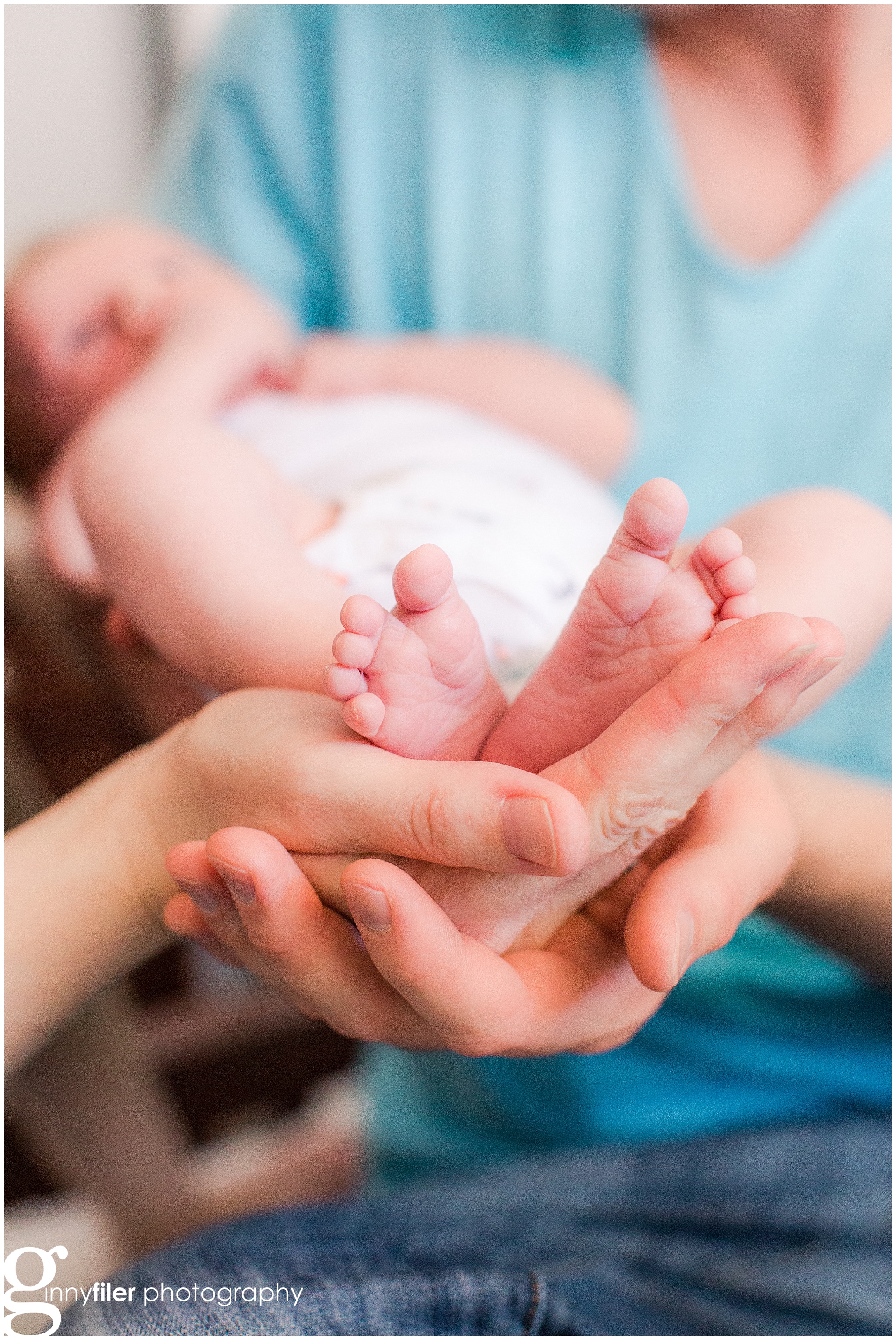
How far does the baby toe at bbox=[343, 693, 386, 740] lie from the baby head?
2.05 feet

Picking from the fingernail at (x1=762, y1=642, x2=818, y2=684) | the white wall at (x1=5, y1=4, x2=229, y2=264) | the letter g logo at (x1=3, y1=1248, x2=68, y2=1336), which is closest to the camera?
the fingernail at (x1=762, y1=642, x2=818, y2=684)

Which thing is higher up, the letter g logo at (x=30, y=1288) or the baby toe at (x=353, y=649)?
the baby toe at (x=353, y=649)

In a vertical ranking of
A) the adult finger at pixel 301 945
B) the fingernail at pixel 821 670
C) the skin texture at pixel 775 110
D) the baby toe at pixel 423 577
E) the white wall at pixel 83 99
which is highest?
the white wall at pixel 83 99

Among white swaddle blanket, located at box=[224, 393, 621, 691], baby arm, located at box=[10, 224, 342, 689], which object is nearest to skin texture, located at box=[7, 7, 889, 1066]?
white swaddle blanket, located at box=[224, 393, 621, 691]

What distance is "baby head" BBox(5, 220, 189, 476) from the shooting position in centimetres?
82

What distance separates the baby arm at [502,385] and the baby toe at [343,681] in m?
0.47

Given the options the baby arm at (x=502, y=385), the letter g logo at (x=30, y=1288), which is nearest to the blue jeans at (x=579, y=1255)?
the letter g logo at (x=30, y=1288)

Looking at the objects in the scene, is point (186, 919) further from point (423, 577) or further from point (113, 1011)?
point (113, 1011)

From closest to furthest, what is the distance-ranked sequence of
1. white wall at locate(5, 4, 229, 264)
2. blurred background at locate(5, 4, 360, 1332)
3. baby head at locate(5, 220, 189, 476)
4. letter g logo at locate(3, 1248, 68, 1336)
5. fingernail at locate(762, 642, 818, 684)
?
fingernail at locate(762, 642, 818, 684) < letter g logo at locate(3, 1248, 68, 1336) < blurred background at locate(5, 4, 360, 1332) < baby head at locate(5, 220, 189, 476) < white wall at locate(5, 4, 229, 264)

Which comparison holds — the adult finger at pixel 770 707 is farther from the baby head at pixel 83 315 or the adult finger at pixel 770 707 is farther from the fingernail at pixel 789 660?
the baby head at pixel 83 315

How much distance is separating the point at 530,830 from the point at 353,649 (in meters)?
0.09

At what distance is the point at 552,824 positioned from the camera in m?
0.30

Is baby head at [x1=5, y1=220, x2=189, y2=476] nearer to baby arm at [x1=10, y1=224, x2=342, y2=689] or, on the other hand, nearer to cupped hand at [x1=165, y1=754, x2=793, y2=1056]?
baby arm at [x1=10, y1=224, x2=342, y2=689]

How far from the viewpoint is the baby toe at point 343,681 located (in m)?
0.33
